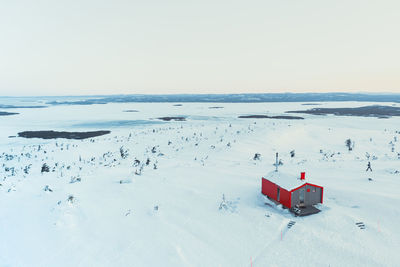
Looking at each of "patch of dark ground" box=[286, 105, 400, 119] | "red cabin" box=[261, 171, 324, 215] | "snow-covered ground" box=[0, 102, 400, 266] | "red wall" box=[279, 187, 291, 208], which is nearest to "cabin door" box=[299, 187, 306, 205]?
"red cabin" box=[261, 171, 324, 215]

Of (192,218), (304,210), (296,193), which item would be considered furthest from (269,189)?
(192,218)

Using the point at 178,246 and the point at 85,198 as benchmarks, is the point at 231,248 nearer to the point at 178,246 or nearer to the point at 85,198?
the point at 178,246

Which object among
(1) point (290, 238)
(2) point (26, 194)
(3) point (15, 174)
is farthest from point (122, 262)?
(3) point (15, 174)

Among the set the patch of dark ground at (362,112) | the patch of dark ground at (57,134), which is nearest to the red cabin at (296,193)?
the patch of dark ground at (57,134)

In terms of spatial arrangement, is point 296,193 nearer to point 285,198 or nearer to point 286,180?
point 285,198

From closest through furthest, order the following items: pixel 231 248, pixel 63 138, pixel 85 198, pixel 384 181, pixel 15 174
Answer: pixel 231 248, pixel 85 198, pixel 384 181, pixel 15 174, pixel 63 138

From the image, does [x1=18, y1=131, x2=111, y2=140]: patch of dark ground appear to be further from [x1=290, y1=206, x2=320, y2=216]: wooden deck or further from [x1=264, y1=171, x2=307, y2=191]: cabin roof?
[x1=290, y1=206, x2=320, y2=216]: wooden deck

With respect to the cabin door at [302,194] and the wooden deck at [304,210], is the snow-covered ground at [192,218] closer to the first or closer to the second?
the wooden deck at [304,210]

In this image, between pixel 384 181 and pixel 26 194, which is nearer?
pixel 26 194
